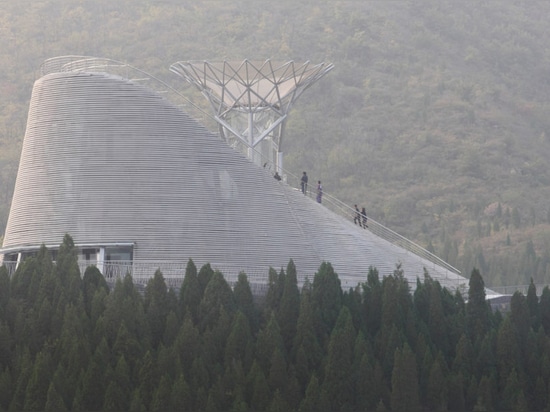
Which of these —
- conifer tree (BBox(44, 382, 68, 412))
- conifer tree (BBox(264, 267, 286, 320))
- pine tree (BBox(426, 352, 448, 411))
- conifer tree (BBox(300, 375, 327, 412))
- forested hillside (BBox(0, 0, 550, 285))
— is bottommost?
conifer tree (BBox(44, 382, 68, 412))

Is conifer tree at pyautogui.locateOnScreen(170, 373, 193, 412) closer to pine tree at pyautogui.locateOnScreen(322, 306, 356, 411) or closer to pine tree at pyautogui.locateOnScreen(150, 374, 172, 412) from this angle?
pine tree at pyautogui.locateOnScreen(150, 374, 172, 412)

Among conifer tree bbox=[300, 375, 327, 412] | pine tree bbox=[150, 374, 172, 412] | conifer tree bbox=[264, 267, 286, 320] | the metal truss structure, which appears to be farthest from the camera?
the metal truss structure

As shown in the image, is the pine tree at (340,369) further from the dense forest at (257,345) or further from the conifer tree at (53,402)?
the conifer tree at (53,402)

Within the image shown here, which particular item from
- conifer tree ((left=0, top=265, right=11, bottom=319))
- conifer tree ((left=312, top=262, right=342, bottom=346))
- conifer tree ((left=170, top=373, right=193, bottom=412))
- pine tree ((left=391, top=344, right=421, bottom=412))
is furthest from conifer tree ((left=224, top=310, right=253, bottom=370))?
conifer tree ((left=0, top=265, right=11, bottom=319))

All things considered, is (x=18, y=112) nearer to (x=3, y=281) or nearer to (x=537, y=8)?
(x=537, y=8)

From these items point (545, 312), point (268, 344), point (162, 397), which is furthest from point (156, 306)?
point (545, 312)

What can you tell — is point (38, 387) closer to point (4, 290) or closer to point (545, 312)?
point (4, 290)
